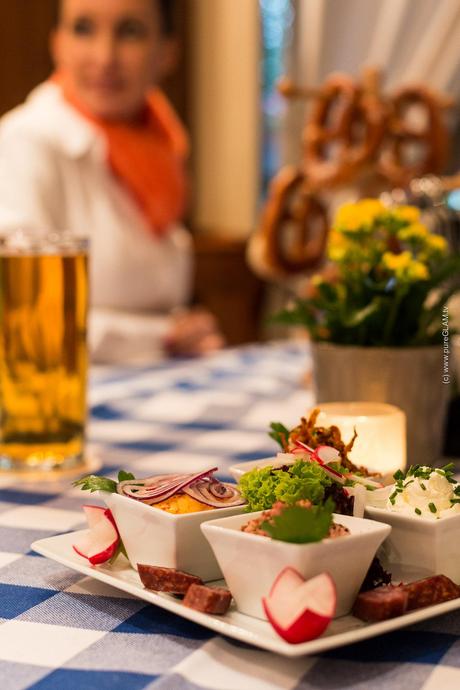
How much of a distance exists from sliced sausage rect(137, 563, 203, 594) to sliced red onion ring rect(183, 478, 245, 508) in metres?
0.05

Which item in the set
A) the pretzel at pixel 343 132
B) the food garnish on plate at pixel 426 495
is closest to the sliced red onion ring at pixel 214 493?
the food garnish on plate at pixel 426 495

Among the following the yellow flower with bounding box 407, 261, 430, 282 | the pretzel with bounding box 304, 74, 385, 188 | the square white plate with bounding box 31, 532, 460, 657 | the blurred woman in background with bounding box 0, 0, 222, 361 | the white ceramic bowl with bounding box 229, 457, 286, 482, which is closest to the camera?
the square white plate with bounding box 31, 532, 460, 657

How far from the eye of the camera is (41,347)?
108cm

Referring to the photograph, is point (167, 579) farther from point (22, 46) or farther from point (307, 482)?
point (22, 46)

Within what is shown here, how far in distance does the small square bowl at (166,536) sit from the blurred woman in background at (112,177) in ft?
5.54

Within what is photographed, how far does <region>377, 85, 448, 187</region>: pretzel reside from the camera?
1505 mm

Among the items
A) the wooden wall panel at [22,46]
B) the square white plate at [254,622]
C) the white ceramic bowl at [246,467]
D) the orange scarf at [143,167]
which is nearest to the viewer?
the square white plate at [254,622]

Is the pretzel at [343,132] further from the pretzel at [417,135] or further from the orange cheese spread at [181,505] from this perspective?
the orange cheese spread at [181,505]

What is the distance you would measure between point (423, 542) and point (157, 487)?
18 cm

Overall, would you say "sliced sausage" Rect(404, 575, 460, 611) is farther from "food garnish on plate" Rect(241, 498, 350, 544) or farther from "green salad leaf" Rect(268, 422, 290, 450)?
"green salad leaf" Rect(268, 422, 290, 450)

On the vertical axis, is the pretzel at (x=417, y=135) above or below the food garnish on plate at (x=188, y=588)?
above

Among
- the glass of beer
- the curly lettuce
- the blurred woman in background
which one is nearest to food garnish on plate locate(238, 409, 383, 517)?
the curly lettuce

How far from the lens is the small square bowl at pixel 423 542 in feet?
2.02

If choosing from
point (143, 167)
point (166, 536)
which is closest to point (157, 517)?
point (166, 536)
